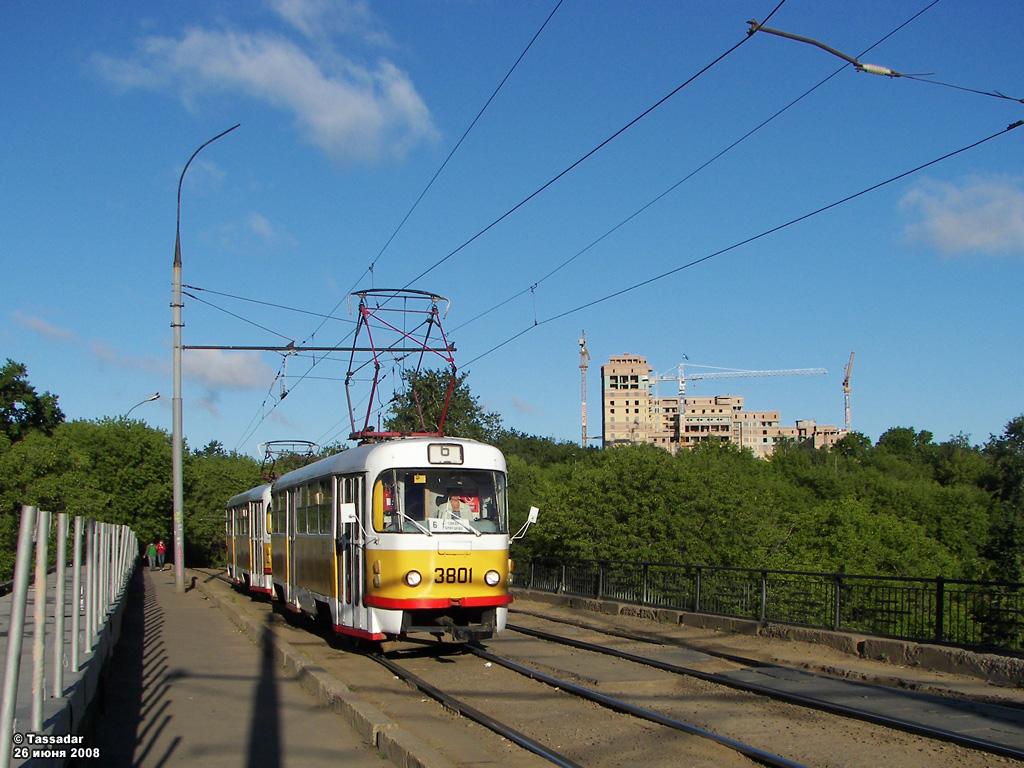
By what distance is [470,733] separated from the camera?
8656 mm

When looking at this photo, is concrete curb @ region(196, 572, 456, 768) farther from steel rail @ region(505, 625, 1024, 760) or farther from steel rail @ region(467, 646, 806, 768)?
steel rail @ region(505, 625, 1024, 760)

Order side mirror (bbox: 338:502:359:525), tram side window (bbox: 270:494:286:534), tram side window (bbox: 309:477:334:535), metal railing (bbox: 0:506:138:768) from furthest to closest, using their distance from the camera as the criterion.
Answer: tram side window (bbox: 270:494:286:534), tram side window (bbox: 309:477:334:535), side mirror (bbox: 338:502:359:525), metal railing (bbox: 0:506:138:768)

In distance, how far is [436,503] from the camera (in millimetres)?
13289

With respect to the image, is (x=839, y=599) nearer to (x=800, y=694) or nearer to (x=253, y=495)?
(x=800, y=694)

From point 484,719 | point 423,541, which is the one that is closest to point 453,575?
point 423,541

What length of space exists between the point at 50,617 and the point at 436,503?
17.3 ft

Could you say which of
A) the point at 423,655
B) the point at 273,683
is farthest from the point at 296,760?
the point at 423,655

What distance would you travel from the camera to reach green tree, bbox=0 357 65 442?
7838cm

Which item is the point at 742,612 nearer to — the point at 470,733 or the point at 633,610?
the point at 633,610

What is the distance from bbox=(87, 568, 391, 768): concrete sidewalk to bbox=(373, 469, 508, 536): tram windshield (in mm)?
2544

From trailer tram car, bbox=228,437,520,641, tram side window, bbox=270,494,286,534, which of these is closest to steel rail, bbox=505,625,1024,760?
trailer tram car, bbox=228,437,520,641

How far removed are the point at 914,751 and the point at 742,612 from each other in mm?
9455

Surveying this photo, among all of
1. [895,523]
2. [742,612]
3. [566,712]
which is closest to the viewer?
[566,712]

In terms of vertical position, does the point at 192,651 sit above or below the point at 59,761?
below
